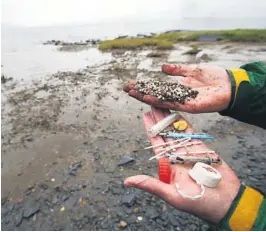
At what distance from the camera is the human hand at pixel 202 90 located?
4.38 m

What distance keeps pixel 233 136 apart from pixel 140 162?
3290 mm

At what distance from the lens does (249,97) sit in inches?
166

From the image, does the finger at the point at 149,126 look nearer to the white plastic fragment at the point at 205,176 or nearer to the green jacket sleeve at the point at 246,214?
the white plastic fragment at the point at 205,176

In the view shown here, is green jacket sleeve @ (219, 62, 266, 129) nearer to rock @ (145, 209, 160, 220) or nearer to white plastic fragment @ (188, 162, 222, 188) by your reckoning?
white plastic fragment @ (188, 162, 222, 188)

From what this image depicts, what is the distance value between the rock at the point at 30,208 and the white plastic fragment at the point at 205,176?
151 inches

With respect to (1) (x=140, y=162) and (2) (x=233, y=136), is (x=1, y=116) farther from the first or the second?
(2) (x=233, y=136)

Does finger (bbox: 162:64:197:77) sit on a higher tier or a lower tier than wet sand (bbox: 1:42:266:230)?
higher

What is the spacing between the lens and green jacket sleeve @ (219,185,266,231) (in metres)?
2.79

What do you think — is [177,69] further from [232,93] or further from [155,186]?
[155,186]

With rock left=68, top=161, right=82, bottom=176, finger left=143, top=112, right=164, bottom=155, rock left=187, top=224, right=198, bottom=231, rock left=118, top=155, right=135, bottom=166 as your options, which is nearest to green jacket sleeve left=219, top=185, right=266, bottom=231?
finger left=143, top=112, right=164, bottom=155

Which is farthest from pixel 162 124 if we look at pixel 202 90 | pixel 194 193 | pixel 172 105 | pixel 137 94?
pixel 194 193

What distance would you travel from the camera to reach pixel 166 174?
3262mm

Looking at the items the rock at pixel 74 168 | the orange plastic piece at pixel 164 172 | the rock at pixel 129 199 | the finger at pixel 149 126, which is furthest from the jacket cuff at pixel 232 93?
the rock at pixel 74 168

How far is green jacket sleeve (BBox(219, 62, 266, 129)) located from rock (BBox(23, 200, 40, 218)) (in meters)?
4.34
